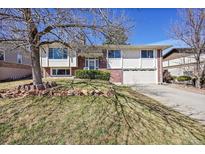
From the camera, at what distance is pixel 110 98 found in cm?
893

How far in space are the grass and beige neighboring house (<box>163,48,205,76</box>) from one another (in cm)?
1914

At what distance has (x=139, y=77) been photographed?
27.0 meters

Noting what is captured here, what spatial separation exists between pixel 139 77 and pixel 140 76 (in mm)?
190

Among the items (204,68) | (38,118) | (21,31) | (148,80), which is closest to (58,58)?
(148,80)

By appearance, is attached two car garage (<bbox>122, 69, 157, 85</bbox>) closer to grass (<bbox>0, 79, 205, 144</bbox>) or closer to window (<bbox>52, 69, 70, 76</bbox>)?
window (<bbox>52, 69, 70, 76</bbox>)

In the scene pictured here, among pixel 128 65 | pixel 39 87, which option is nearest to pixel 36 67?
pixel 39 87

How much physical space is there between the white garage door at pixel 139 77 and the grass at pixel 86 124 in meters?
18.4

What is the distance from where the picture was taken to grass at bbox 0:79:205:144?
5.85 m

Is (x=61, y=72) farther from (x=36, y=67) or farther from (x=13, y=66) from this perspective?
(x=36, y=67)

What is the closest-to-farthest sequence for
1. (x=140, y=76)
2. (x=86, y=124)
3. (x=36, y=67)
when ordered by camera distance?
(x=86, y=124)
(x=36, y=67)
(x=140, y=76)

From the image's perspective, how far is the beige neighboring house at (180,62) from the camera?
28477 millimetres

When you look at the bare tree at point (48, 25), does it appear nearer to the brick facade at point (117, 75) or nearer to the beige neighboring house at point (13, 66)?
the beige neighboring house at point (13, 66)

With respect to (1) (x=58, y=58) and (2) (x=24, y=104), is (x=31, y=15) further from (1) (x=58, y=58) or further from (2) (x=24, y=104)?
(1) (x=58, y=58)

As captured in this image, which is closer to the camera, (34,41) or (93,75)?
(34,41)
